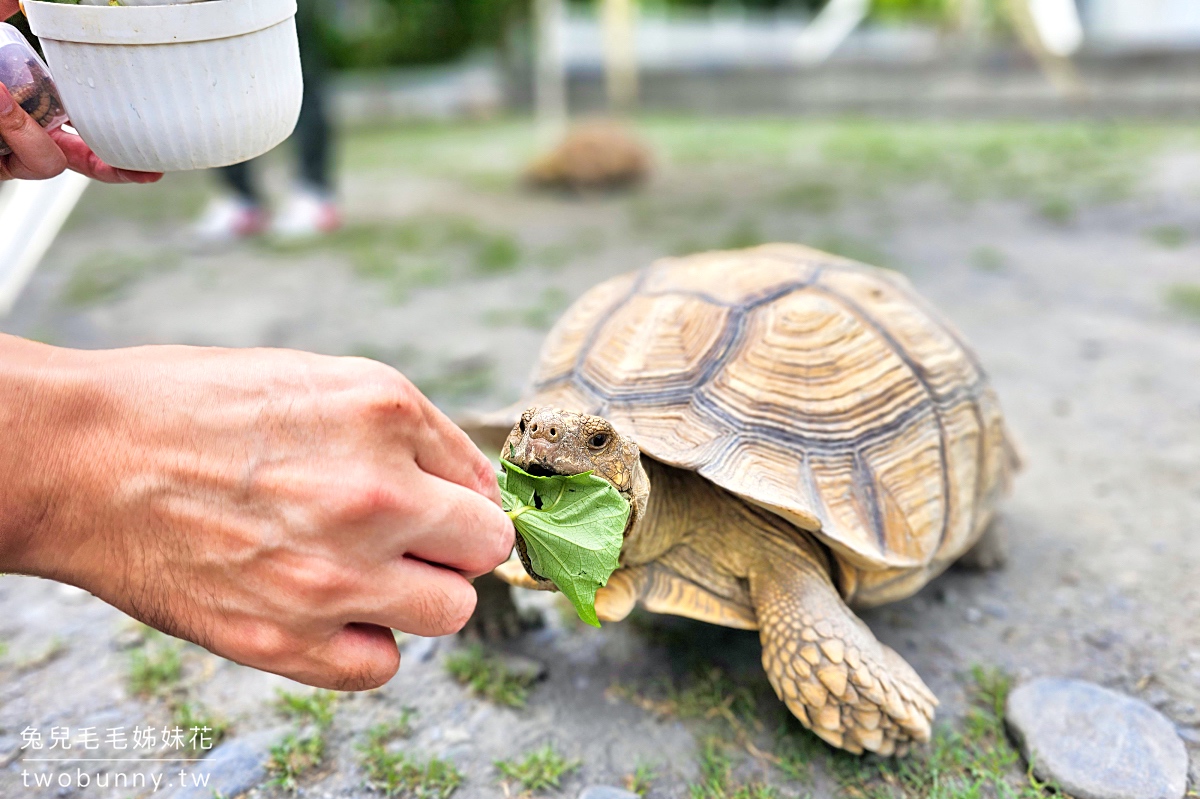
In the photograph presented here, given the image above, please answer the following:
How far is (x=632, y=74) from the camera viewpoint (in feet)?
48.9

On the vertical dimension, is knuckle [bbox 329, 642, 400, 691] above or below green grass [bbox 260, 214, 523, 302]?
above

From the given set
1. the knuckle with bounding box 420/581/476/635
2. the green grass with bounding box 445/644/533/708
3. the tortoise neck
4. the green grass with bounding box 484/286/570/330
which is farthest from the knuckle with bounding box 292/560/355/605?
the green grass with bounding box 484/286/570/330

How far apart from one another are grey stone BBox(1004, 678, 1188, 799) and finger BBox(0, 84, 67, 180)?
2.03 meters

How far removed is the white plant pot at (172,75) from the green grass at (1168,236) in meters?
5.48

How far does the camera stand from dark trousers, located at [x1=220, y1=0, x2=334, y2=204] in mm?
5371

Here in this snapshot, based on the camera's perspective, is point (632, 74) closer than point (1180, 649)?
No

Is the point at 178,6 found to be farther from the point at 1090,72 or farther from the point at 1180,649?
the point at 1090,72

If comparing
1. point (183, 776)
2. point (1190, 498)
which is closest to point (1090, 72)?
point (1190, 498)

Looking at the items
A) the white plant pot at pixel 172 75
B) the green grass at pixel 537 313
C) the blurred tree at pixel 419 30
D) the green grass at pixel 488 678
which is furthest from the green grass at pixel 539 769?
the blurred tree at pixel 419 30

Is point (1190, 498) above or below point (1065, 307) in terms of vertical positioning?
above

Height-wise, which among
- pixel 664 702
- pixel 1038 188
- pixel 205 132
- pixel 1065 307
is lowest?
pixel 1038 188

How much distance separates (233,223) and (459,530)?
5.81m

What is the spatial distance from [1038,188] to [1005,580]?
5.76 meters

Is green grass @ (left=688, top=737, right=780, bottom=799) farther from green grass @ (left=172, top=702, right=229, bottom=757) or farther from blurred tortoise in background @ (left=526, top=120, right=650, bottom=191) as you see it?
blurred tortoise in background @ (left=526, top=120, right=650, bottom=191)
